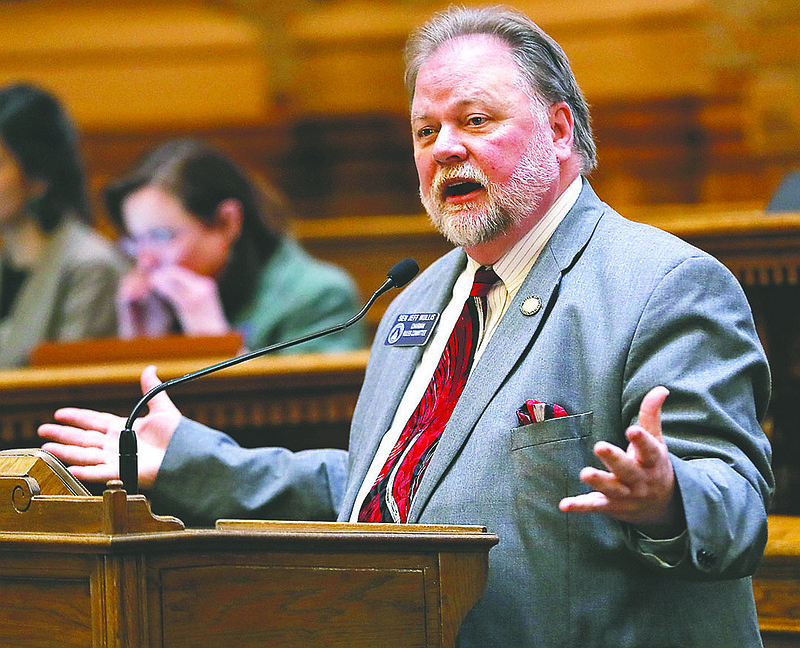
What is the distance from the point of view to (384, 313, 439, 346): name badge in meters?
2.17

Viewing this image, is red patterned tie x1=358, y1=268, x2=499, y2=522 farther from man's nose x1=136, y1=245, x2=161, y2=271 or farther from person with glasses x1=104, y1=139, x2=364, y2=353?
man's nose x1=136, y1=245, x2=161, y2=271

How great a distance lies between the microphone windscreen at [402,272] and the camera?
206 centimetres

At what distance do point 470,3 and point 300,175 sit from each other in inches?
53.3

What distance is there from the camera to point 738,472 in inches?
66.4

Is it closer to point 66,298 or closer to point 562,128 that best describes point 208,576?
point 562,128

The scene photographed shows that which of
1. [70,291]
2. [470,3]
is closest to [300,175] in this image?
[470,3]

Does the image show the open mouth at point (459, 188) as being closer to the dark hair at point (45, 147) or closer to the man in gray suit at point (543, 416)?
the man in gray suit at point (543, 416)

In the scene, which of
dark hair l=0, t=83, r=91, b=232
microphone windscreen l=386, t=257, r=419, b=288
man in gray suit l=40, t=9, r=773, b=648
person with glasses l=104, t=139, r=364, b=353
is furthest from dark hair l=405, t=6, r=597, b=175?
dark hair l=0, t=83, r=91, b=232

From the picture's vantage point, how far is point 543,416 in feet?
5.94

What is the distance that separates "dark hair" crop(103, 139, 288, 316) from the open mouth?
7.86 ft

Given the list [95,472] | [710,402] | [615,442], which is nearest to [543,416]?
[615,442]

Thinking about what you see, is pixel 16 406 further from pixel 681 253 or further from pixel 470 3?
pixel 470 3

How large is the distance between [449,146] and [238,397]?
133cm

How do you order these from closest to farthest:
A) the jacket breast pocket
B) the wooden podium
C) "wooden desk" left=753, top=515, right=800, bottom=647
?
the wooden podium < the jacket breast pocket < "wooden desk" left=753, top=515, right=800, bottom=647
